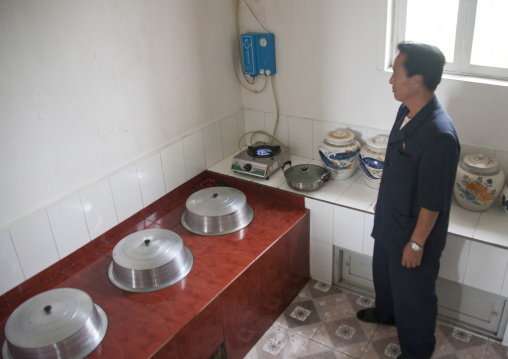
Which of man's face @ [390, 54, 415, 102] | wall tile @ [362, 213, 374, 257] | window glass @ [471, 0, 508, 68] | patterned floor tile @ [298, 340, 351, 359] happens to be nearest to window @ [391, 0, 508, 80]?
window glass @ [471, 0, 508, 68]

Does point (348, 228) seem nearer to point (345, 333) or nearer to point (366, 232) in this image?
point (366, 232)

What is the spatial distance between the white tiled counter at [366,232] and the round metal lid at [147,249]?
744 mm

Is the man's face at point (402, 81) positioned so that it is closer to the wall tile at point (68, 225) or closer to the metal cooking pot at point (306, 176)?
the metal cooking pot at point (306, 176)

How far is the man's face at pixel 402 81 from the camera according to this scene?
181cm

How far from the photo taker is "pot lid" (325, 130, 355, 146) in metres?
2.66

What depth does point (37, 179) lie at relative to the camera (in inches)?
79.5

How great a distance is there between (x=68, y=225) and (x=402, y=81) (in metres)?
1.55

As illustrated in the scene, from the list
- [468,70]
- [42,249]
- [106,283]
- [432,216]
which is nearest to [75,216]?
[42,249]

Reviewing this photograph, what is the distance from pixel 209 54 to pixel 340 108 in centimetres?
81

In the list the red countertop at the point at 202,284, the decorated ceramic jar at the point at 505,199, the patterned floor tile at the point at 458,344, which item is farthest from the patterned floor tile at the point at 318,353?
the decorated ceramic jar at the point at 505,199

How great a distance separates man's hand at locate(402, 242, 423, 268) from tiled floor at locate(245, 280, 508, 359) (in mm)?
584

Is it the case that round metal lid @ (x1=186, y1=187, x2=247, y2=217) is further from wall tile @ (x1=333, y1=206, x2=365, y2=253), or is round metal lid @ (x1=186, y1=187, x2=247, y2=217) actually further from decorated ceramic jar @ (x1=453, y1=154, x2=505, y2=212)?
decorated ceramic jar @ (x1=453, y1=154, x2=505, y2=212)

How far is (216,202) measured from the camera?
97.7 inches

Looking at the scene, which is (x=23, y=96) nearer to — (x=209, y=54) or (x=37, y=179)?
(x=37, y=179)
